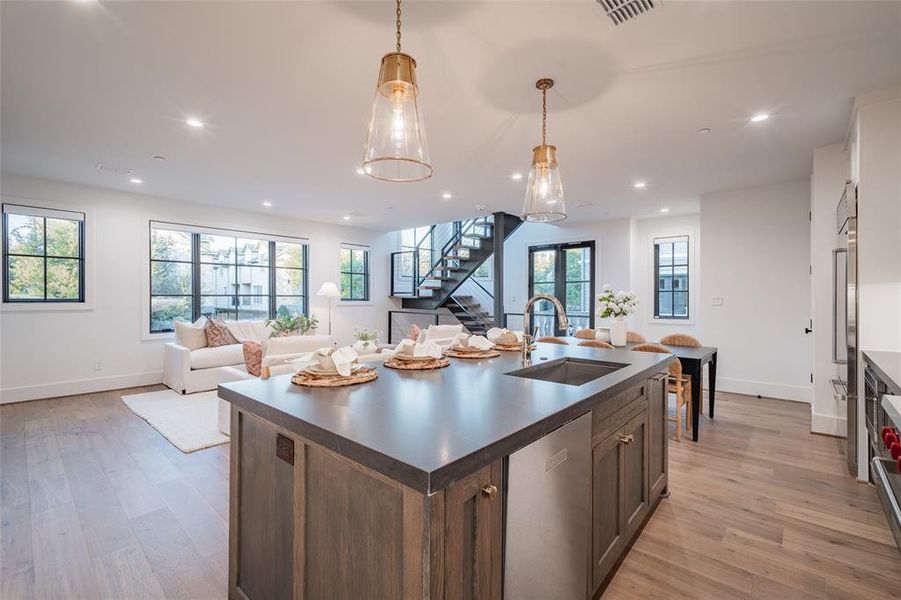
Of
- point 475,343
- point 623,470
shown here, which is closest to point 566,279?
point 475,343

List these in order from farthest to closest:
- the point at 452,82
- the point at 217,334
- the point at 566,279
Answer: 1. the point at 566,279
2. the point at 217,334
3. the point at 452,82

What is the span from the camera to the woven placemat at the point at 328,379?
1.58 metres

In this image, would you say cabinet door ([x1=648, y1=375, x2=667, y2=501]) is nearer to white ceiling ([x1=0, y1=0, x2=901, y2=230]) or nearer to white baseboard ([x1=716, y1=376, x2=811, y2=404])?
white ceiling ([x1=0, y1=0, x2=901, y2=230])

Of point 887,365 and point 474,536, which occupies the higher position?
point 887,365

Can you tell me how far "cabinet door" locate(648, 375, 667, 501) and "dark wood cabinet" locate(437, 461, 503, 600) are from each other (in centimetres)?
148

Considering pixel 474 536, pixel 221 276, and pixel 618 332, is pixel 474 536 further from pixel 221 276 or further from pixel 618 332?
pixel 221 276

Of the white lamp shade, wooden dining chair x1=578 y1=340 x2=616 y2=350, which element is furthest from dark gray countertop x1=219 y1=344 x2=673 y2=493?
the white lamp shade

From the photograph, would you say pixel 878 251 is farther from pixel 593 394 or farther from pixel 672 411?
pixel 593 394

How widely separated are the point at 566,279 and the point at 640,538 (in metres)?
6.15

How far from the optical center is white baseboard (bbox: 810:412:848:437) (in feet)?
12.2

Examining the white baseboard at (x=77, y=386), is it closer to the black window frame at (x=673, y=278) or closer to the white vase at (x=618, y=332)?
the white vase at (x=618, y=332)

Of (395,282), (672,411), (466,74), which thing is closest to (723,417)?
(672,411)

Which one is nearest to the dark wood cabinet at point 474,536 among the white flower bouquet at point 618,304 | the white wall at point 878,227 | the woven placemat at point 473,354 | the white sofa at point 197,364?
the woven placemat at point 473,354

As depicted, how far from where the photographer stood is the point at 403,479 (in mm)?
883
